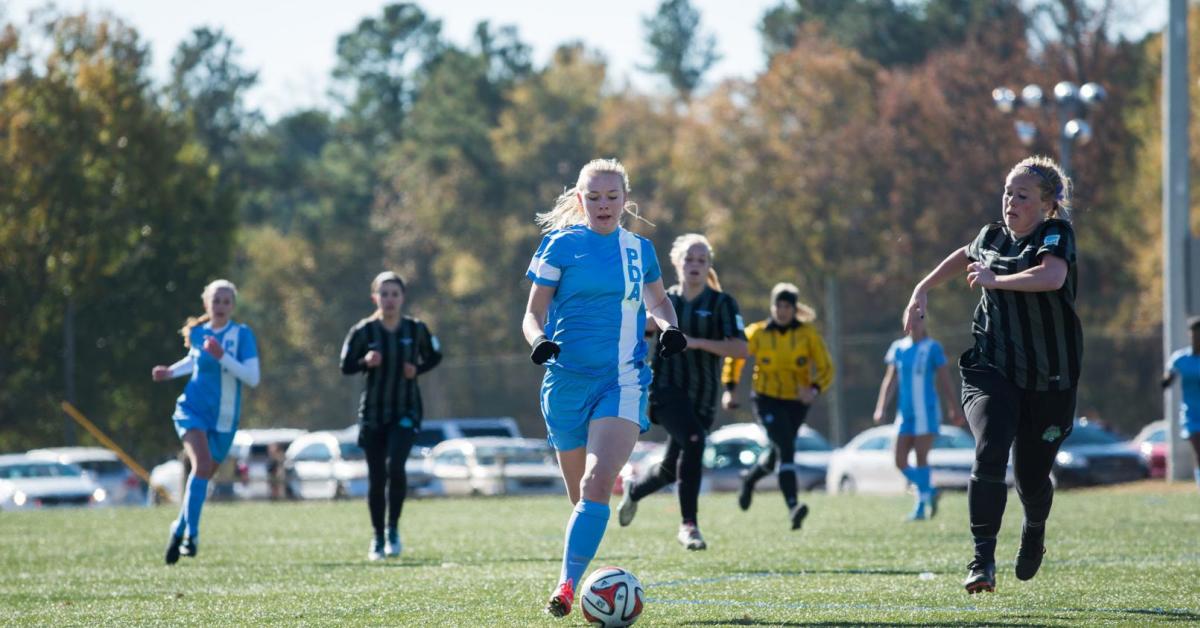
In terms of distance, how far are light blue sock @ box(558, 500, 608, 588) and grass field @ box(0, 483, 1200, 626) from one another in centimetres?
27

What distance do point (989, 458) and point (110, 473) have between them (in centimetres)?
2823

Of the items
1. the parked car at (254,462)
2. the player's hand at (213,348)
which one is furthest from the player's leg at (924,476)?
the parked car at (254,462)

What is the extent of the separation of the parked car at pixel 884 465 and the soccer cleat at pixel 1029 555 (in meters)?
18.6

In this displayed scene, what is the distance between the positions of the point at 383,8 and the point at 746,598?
67.2 meters

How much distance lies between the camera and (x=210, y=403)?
1188 cm

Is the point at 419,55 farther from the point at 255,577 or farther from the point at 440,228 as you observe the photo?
the point at 255,577

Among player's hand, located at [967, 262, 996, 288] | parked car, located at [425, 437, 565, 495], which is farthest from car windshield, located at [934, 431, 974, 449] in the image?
player's hand, located at [967, 262, 996, 288]

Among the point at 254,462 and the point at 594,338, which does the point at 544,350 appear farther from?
the point at 254,462

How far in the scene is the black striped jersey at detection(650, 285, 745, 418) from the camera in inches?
457

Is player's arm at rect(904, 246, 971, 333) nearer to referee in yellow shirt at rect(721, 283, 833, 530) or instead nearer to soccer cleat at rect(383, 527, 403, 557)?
soccer cleat at rect(383, 527, 403, 557)

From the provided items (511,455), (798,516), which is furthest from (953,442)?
(798,516)

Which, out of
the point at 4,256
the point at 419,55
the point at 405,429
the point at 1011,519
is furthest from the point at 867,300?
the point at 405,429

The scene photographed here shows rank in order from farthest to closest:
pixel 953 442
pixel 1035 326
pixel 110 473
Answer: pixel 110 473 < pixel 953 442 < pixel 1035 326

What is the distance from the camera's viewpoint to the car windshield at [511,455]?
31.8 metres
